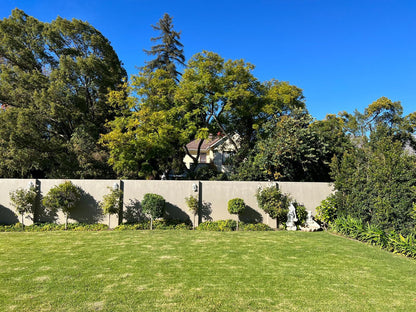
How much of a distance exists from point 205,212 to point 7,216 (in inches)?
327

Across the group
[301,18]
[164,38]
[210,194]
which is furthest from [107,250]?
[164,38]

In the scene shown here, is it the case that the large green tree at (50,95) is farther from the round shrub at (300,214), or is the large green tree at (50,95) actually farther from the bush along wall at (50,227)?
the round shrub at (300,214)

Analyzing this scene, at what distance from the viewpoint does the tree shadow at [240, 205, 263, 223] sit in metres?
11.1

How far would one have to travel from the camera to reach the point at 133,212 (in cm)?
1086

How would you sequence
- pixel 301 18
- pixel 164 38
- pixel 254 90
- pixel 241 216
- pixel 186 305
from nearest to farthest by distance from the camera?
pixel 186 305 < pixel 241 216 < pixel 301 18 < pixel 254 90 < pixel 164 38

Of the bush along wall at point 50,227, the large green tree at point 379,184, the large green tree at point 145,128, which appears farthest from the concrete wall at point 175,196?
the large green tree at point 145,128

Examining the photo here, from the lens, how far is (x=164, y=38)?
82.1 feet

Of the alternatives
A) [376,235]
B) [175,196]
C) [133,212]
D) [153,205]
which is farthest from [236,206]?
[376,235]

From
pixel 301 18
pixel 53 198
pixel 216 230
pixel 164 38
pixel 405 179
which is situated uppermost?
pixel 164 38

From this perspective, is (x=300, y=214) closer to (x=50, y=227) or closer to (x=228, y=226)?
(x=228, y=226)

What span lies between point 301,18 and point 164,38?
16.3m

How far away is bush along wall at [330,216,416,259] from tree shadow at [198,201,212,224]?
199 inches

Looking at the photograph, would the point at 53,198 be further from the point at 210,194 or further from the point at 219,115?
the point at 219,115

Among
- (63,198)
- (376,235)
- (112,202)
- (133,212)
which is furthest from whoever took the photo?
(133,212)
